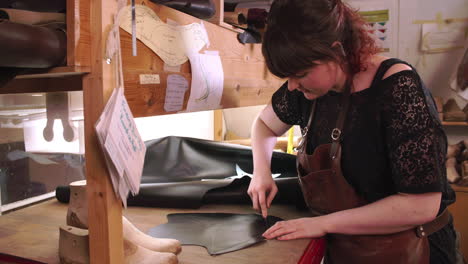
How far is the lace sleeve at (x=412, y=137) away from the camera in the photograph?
852 millimetres

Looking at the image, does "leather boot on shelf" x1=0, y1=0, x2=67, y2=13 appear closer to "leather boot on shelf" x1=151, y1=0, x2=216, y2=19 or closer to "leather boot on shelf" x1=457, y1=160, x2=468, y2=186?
"leather boot on shelf" x1=151, y1=0, x2=216, y2=19

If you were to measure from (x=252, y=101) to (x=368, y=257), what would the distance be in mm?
636

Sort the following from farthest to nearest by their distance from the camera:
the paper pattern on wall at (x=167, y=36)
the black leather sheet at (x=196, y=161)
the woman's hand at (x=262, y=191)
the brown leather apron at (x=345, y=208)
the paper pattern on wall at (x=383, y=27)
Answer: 1. the paper pattern on wall at (x=383, y=27)
2. the black leather sheet at (x=196, y=161)
3. the woman's hand at (x=262, y=191)
4. the brown leather apron at (x=345, y=208)
5. the paper pattern on wall at (x=167, y=36)

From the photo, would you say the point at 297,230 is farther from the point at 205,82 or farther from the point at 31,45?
the point at 31,45

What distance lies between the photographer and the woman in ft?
2.81

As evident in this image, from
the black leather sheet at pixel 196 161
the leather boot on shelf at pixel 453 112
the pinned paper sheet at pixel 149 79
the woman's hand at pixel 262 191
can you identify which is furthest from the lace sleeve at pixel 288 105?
the leather boot on shelf at pixel 453 112

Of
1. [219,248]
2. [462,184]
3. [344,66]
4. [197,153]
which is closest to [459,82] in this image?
[462,184]

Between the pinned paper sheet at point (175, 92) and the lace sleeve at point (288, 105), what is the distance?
400 mm

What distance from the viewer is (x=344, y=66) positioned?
94 cm

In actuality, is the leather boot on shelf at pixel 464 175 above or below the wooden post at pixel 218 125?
below

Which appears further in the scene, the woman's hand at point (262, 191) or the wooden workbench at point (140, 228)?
the woman's hand at point (262, 191)

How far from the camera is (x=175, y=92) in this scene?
0.88 m

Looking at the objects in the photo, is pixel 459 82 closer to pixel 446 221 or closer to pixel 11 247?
pixel 446 221

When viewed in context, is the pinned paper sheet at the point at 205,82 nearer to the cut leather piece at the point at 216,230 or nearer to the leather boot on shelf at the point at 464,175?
the cut leather piece at the point at 216,230
